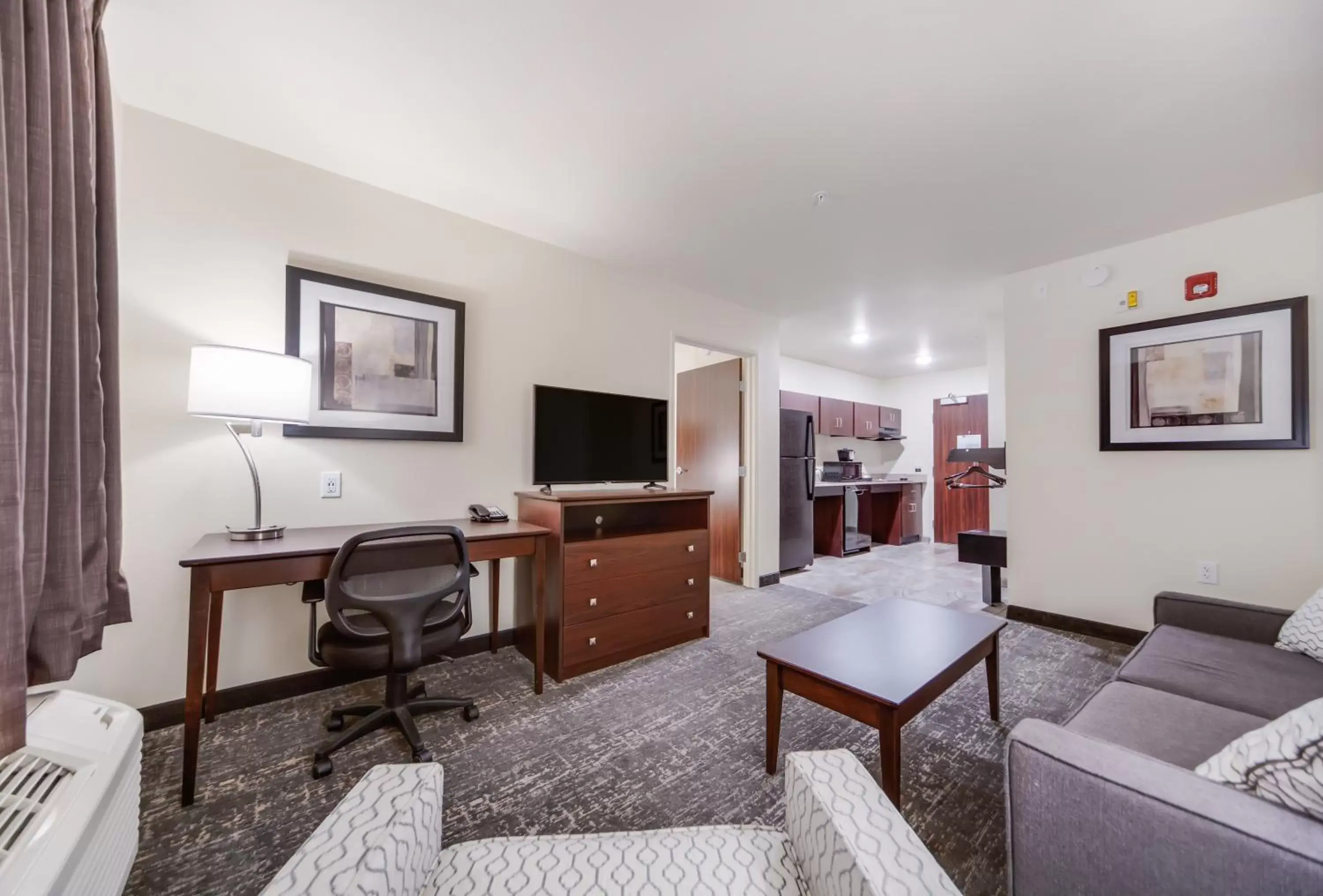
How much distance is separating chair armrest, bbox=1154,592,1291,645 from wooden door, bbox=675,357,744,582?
→ 2.63m

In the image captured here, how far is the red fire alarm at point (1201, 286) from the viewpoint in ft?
8.74

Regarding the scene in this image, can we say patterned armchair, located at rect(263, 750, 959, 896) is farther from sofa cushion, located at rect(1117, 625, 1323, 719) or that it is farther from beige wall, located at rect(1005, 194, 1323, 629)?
beige wall, located at rect(1005, 194, 1323, 629)

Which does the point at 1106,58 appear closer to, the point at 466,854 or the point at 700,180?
the point at 700,180

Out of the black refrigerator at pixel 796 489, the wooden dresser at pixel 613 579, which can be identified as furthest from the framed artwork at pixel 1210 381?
the wooden dresser at pixel 613 579

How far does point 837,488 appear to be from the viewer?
5.66 m

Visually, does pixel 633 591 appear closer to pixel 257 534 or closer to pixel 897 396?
pixel 257 534

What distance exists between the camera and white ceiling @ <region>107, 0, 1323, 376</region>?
4.91ft

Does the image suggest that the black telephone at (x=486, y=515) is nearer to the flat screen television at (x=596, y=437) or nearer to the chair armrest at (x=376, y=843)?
the flat screen television at (x=596, y=437)

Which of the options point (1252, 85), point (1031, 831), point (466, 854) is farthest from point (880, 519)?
point (466, 854)

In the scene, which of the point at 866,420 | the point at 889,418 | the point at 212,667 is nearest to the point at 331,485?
the point at 212,667

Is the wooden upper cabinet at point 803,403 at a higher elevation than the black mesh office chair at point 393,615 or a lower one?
higher

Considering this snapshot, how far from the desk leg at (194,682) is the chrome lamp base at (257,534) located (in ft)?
1.14

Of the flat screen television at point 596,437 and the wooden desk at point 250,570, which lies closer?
the wooden desk at point 250,570

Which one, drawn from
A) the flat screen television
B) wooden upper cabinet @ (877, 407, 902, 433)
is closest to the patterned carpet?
the flat screen television
